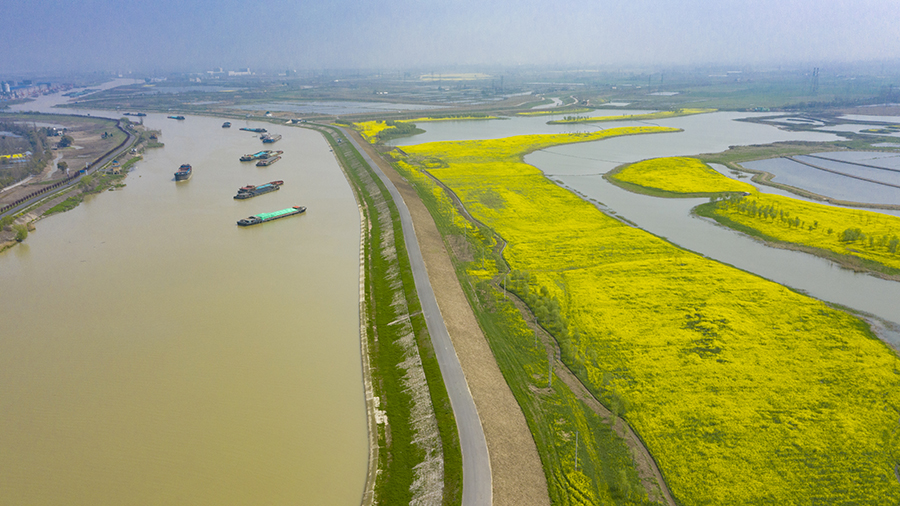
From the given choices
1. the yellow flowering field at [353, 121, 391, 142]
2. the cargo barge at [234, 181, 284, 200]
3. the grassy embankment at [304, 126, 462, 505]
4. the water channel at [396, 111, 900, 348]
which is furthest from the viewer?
the yellow flowering field at [353, 121, 391, 142]

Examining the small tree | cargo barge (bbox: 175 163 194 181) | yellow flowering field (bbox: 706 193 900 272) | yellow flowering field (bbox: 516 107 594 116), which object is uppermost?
yellow flowering field (bbox: 516 107 594 116)

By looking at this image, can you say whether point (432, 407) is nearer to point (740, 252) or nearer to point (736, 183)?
point (740, 252)

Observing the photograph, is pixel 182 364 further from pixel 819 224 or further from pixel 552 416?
pixel 819 224

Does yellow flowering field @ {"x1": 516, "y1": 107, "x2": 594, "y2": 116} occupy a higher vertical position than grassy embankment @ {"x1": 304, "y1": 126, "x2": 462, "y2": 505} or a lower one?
higher

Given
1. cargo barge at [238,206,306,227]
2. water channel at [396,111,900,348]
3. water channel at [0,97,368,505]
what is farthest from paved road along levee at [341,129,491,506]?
water channel at [396,111,900,348]

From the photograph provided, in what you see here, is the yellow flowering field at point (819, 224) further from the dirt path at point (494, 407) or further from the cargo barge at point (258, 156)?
the cargo barge at point (258, 156)

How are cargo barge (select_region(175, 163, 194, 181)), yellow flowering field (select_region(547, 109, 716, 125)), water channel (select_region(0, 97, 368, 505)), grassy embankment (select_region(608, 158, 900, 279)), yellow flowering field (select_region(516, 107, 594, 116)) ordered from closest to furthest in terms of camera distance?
water channel (select_region(0, 97, 368, 505)) → grassy embankment (select_region(608, 158, 900, 279)) → cargo barge (select_region(175, 163, 194, 181)) → yellow flowering field (select_region(547, 109, 716, 125)) → yellow flowering field (select_region(516, 107, 594, 116))

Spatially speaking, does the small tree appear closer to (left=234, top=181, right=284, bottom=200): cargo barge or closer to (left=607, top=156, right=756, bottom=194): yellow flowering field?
(left=234, top=181, right=284, bottom=200): cargo barge

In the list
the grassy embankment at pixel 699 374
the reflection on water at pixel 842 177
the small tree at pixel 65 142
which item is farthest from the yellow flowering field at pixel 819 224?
the small tree at pixel 65 142
